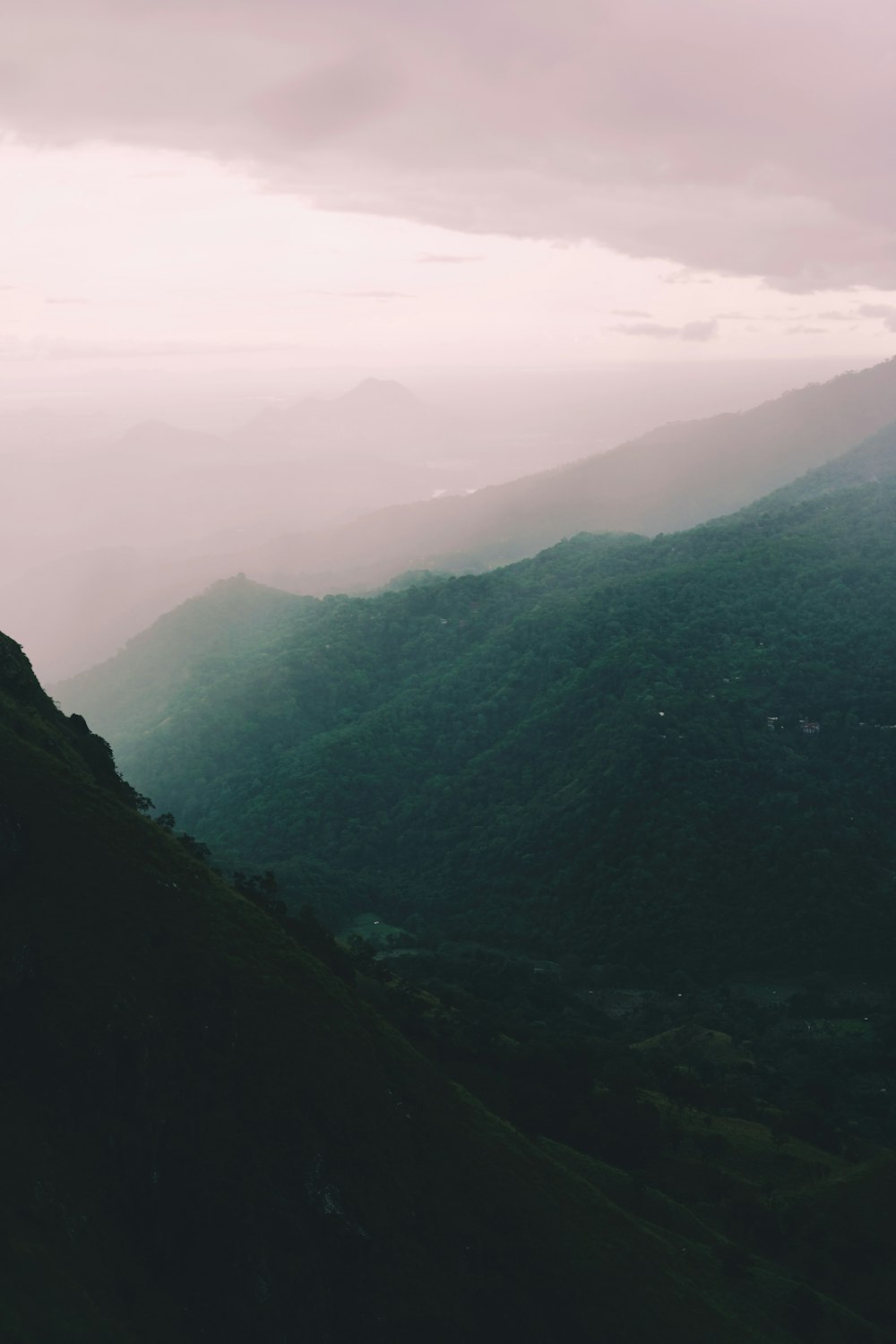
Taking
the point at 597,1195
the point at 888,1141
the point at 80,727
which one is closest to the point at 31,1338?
the point at 597,1195

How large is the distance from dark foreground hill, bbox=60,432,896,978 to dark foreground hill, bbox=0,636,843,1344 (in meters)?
68.5

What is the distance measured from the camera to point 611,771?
5546 inches

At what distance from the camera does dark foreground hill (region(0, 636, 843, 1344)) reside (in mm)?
33875

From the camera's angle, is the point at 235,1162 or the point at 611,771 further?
the point at 611,771

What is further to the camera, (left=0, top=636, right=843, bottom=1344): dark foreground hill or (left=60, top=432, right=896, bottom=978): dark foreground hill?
(left=60, top=432, right=896, bottom=978): dark foreground hill

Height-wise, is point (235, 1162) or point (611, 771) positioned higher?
point (235, 1162)

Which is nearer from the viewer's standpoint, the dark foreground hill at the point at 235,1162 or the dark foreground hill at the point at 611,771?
the dark foreground hill at the point at 235,1162

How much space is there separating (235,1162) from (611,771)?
352ft

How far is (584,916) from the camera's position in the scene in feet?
404

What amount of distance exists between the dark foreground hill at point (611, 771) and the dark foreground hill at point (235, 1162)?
225ft

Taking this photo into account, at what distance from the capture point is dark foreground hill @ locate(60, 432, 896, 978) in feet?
393

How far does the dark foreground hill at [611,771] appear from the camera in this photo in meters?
120

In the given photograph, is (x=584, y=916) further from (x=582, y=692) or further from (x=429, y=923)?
(x=582, y=692)

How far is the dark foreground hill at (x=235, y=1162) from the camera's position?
111ft
